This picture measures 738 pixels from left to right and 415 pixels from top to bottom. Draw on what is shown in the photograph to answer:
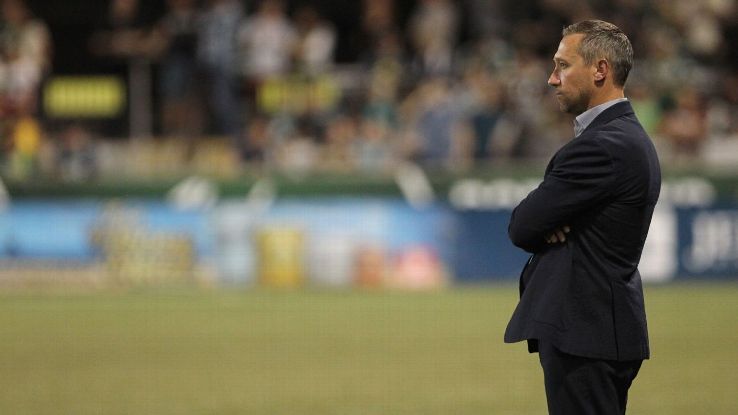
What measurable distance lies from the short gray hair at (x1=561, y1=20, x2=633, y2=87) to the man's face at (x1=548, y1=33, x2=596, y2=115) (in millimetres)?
24

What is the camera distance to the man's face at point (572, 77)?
4.38m

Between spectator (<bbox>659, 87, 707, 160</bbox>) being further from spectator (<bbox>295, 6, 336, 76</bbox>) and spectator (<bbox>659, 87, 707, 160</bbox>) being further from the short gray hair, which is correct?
the short gray hair

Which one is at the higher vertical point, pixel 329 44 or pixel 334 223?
A: pixel 329 44

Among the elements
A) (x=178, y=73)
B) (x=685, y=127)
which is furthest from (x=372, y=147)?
(x=685, y=127)

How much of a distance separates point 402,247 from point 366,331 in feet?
12.2

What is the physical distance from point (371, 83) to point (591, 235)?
14018 millimetres

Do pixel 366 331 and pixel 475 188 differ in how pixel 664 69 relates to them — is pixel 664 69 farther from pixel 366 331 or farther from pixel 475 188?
pixel 366 331

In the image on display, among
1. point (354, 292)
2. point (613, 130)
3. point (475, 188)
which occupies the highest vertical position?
point (613, 130)

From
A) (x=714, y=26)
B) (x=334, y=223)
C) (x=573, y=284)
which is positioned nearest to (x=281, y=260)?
(x=334, y=223)

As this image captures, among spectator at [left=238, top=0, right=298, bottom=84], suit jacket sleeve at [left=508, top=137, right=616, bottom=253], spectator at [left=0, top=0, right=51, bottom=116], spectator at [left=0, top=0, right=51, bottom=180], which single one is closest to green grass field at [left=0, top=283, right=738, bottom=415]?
spectator at [left=0, top=0, right=51, bottom=180]

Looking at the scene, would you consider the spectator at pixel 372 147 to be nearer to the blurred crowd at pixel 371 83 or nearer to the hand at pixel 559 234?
the blurred crowd at pixel 371 83

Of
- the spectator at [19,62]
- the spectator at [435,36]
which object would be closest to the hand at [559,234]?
the spectator at [435,36]

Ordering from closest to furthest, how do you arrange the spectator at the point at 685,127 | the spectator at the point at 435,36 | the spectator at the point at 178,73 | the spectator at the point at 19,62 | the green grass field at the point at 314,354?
1. the green grass field at the point at 314,354
2. the spectator at the point at 685,127
3. the spectator at the point at 19,62
4. the spectator at the point at 178,73
5. the spectator at the point at 435,36

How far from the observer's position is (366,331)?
1271 centimetres
